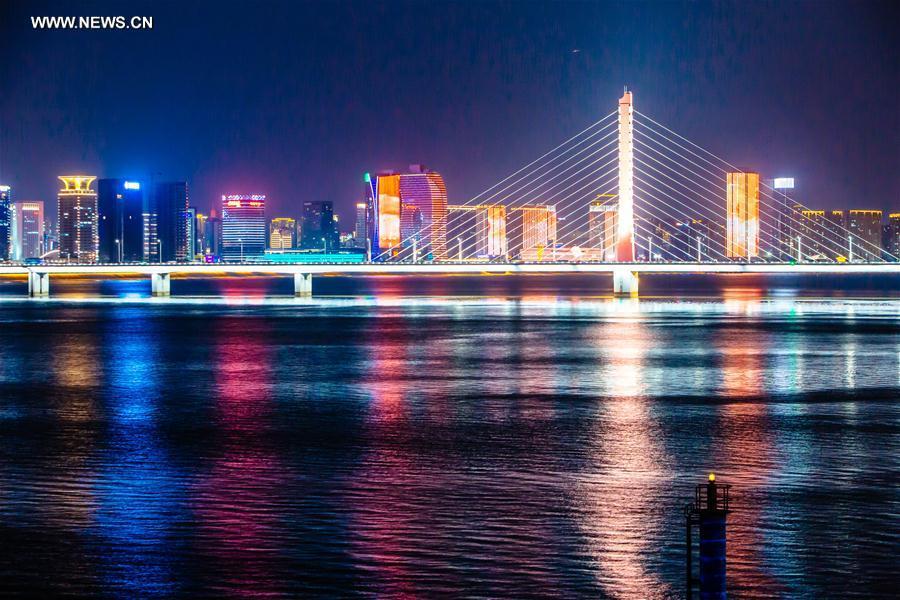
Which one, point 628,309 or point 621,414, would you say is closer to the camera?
point 621,414

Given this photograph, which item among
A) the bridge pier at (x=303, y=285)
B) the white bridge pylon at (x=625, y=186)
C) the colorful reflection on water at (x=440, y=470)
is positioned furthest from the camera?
the bridge pier at (x=303, y=285)

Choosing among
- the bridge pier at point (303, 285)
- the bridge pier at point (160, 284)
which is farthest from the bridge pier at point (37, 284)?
the bridge pier at point (303, 285)

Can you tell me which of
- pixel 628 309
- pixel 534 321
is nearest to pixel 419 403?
pixel 534 321

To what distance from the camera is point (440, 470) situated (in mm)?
20891

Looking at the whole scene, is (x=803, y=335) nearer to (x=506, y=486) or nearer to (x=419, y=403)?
(x=419, y=403)

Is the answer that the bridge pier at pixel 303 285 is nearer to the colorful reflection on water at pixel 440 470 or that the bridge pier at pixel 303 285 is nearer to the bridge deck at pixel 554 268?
the bridge deck at pixel 554 268

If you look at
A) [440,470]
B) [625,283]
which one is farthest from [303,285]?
[440,470]

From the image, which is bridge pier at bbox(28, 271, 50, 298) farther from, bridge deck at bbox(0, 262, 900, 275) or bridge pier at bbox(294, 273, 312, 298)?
bridge pier at bbox(294, 273, 312, 298)

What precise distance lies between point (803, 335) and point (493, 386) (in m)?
28.9

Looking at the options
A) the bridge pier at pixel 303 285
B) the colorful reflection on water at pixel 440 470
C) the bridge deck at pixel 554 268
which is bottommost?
the colorful reflection on water at pixel 440 470

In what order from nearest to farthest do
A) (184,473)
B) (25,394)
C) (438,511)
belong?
(438,511) → (184,473) → (25,394)

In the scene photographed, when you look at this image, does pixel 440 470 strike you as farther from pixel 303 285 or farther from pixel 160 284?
pixel 160 284

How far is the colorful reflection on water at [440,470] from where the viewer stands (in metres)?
14.2

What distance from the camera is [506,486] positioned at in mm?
19172
